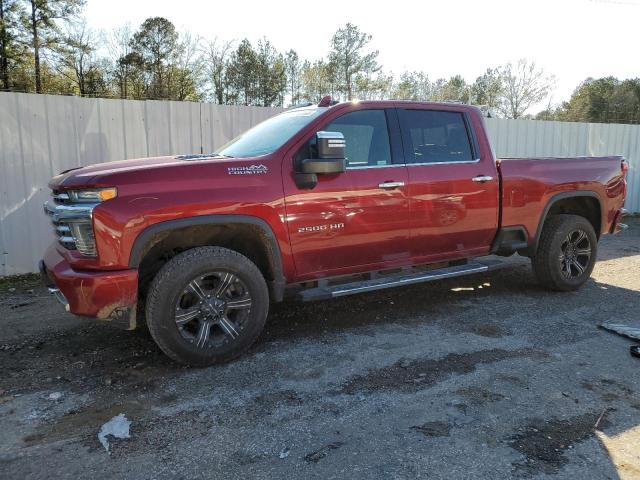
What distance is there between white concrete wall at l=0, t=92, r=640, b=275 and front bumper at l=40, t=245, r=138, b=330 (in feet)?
12.4

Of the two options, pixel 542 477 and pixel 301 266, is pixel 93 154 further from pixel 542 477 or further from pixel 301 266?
pixel 542 477

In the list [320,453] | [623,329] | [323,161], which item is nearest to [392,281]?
[323,161]

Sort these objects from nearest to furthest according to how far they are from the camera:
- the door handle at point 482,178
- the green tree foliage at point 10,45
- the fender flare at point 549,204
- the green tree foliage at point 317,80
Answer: the door handle at point 482,178 < the fender flare at point 549,204 < the green tree foliage at point 10,45 < the green tree foliage at point 317,80

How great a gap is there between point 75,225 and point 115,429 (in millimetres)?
1393

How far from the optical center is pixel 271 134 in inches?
171

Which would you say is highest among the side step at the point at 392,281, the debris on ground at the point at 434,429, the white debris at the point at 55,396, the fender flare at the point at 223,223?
the fender flare at the point at 223,223

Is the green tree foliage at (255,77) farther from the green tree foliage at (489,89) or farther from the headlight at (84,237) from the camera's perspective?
the headlight at (84,237)

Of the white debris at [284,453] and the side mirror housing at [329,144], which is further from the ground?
the side mirror housing at [329,144]

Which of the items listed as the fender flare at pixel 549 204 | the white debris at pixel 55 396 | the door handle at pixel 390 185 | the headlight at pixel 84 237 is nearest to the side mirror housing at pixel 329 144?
the door handle at pixel 390 185

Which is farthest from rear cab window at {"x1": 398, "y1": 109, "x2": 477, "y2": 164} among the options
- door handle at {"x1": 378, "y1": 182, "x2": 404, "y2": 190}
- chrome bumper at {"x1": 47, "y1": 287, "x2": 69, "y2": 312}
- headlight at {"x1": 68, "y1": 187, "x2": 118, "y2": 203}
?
chrome bumper at {"x1": 47, "y1": 287, "x2": 69, "y2": 312}

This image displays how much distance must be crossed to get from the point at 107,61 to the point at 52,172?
39680 mm

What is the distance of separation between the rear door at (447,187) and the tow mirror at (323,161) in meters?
0.93

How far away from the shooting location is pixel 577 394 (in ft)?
10.4

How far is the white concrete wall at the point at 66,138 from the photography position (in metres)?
6.31
